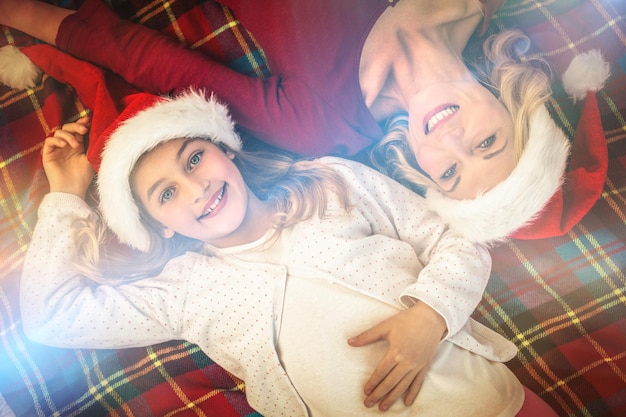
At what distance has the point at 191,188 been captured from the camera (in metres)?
0.78

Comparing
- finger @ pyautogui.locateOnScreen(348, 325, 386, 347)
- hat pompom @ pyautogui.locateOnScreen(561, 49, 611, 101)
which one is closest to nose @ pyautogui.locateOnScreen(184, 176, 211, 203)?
finger @ pyautogui.locateOnScreen(348, 325, 386, 347)

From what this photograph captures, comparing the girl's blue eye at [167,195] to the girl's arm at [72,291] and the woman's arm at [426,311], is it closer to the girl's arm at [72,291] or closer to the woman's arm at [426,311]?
the girl's arm at [72,291]

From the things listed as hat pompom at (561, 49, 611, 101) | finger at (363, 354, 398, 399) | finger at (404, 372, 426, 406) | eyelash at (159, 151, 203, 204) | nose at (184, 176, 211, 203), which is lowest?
finger at (404, 372, 426, 406)

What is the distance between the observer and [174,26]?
2.97ft

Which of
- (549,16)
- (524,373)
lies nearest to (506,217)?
(524,373)

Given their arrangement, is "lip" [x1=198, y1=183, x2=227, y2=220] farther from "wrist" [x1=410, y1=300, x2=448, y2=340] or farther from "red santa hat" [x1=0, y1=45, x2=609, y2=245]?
"wrist" [x1=410, y1=300, x2=448, y2=340]

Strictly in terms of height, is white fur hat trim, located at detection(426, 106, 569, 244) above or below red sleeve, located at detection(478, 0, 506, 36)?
below

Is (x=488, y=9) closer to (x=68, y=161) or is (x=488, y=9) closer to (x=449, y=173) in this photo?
(x=449, y=173)

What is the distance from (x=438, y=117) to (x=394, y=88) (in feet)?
0.29

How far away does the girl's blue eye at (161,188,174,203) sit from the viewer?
783 millimetres

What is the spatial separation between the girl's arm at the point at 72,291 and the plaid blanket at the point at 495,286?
3cm

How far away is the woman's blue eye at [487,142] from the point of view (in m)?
0.77

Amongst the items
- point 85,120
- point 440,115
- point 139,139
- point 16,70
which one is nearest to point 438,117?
point 440,115

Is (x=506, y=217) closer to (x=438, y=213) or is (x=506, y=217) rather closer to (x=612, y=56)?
→ (x=438, y=213)
